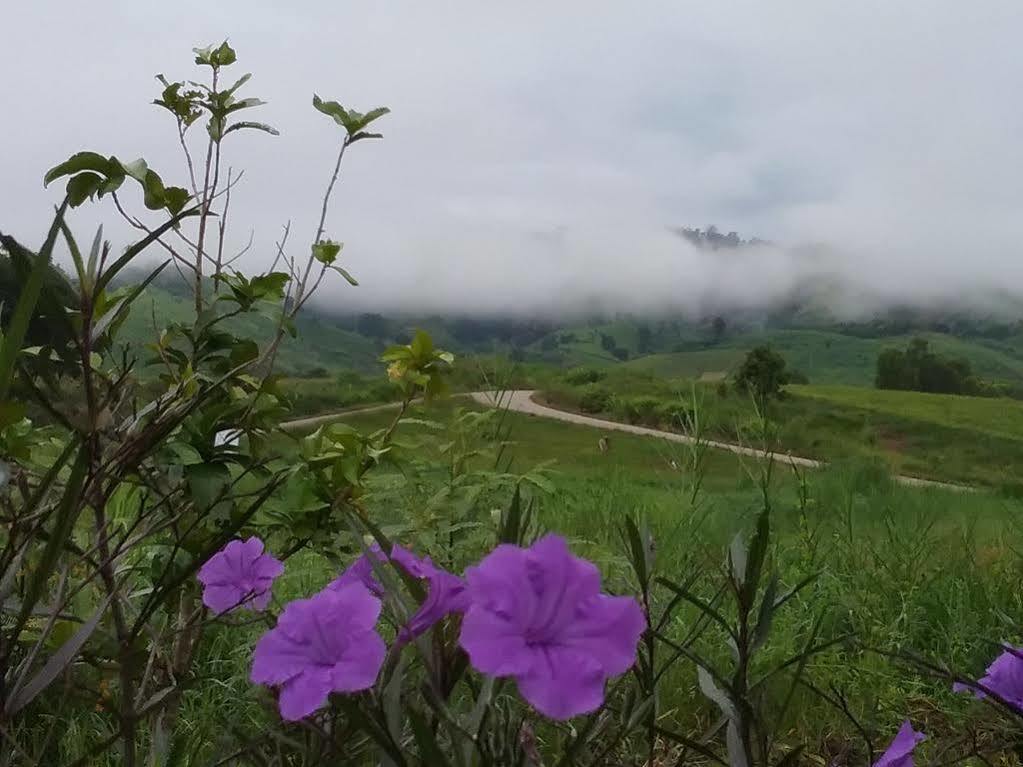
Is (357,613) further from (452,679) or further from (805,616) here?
(805,616)

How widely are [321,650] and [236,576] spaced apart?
34 centimetres

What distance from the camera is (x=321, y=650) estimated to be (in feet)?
1.68

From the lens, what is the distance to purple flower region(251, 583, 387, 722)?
482 millimetres

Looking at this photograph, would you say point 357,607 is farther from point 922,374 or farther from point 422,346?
point 922,374

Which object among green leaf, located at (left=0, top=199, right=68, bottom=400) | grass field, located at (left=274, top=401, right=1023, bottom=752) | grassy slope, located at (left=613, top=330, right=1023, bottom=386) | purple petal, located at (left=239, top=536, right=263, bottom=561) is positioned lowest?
grassy slope, located at (left=613, top=330, right=1023, bottom=386)

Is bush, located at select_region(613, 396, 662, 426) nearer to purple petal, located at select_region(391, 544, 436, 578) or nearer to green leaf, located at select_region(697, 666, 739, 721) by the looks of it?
green leaf, located at select_region(697, 666, 739, 721)

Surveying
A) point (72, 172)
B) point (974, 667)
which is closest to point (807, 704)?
point (974, 667)

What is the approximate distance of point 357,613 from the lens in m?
0.52

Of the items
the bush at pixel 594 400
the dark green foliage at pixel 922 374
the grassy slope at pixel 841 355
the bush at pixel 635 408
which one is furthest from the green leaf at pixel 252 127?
the grassy slope at pixel 841 355

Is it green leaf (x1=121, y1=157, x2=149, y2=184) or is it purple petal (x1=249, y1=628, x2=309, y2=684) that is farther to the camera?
green leaf (x1=121, y1=157, x2=149, y2=184)

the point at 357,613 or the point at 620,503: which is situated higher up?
the point at 357,613

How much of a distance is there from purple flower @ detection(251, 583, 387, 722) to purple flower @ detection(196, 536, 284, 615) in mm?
278

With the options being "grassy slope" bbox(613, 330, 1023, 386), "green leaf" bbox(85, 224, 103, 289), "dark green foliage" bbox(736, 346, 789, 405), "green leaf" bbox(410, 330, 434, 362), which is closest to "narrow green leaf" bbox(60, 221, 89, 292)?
"green leaf" bbox(85, 224, 103, 289)

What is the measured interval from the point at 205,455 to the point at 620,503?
2521 mm
